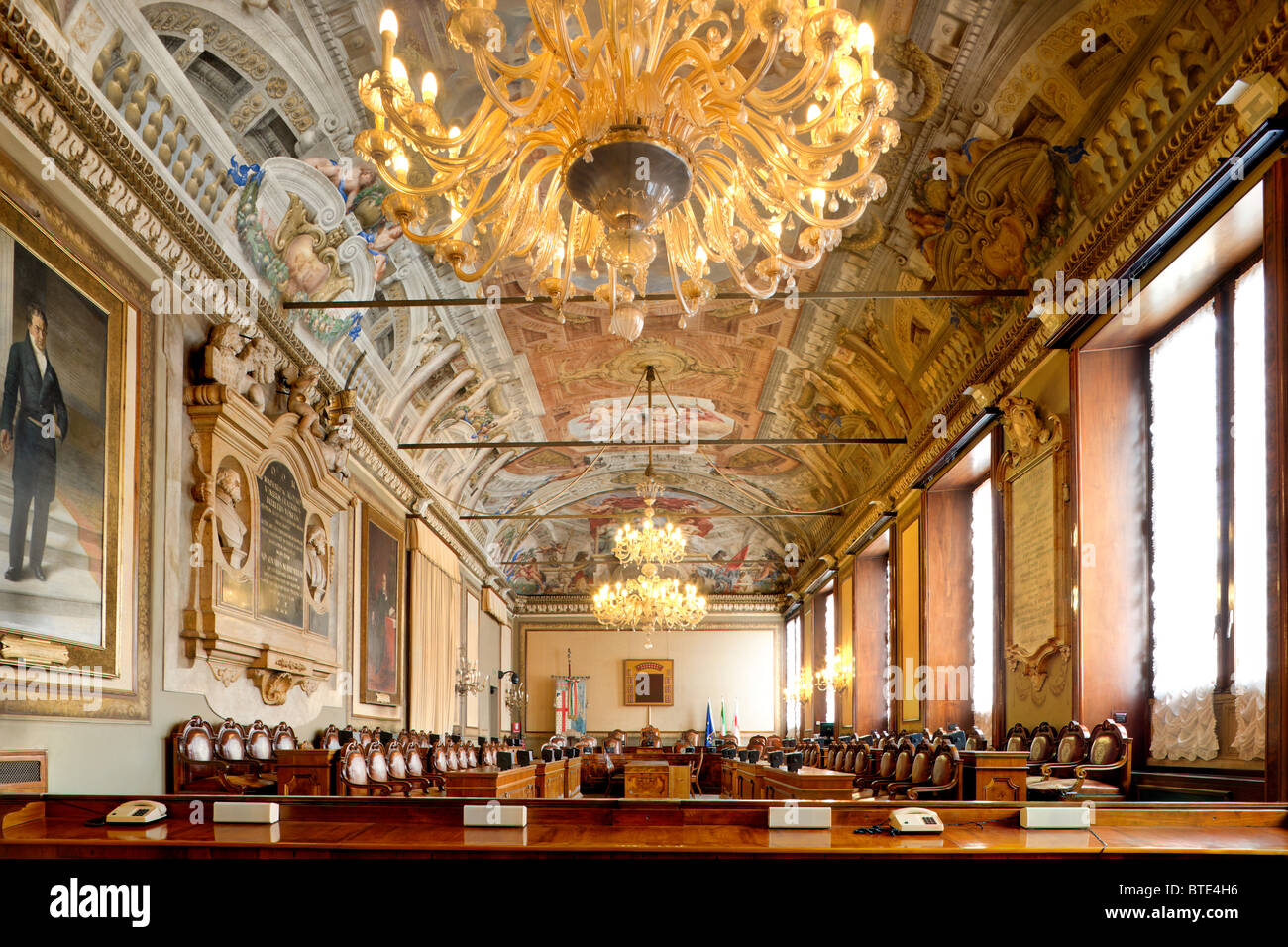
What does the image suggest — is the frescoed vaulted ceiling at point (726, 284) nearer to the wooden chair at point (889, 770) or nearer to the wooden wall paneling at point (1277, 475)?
the wooden wall paneling at point (1277, 475)

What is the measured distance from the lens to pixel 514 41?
959 centimetres

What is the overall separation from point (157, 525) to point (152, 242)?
2.22 meters

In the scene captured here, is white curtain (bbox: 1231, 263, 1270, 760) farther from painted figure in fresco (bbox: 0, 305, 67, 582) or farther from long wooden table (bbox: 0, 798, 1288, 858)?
painted figure in fresco (bbox: 0, 305, 67, 582)

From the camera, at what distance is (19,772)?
6227 mm

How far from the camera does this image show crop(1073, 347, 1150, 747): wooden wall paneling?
916 cm

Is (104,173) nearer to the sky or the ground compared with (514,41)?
nearer to the ground

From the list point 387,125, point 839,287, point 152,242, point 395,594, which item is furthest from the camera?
point 395,594

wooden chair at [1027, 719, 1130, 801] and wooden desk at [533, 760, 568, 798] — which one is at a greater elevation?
wooden chair at [1027, 719, 1130, 801]

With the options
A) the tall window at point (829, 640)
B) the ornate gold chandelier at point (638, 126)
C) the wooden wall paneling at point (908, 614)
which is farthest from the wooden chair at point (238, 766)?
the tall window at point (829, 640)

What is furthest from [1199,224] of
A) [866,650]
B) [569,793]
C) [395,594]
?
[866,650]

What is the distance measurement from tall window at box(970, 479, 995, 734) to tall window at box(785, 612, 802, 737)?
15552 mm

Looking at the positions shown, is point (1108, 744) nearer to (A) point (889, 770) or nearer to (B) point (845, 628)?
(A) point (889, 770)

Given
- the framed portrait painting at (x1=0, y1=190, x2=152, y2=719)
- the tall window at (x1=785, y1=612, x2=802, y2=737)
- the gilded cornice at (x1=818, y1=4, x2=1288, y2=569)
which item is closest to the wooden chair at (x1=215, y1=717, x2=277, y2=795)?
the framed portrait painting at (x1=0, y1=190, x2=152, y2=719)
